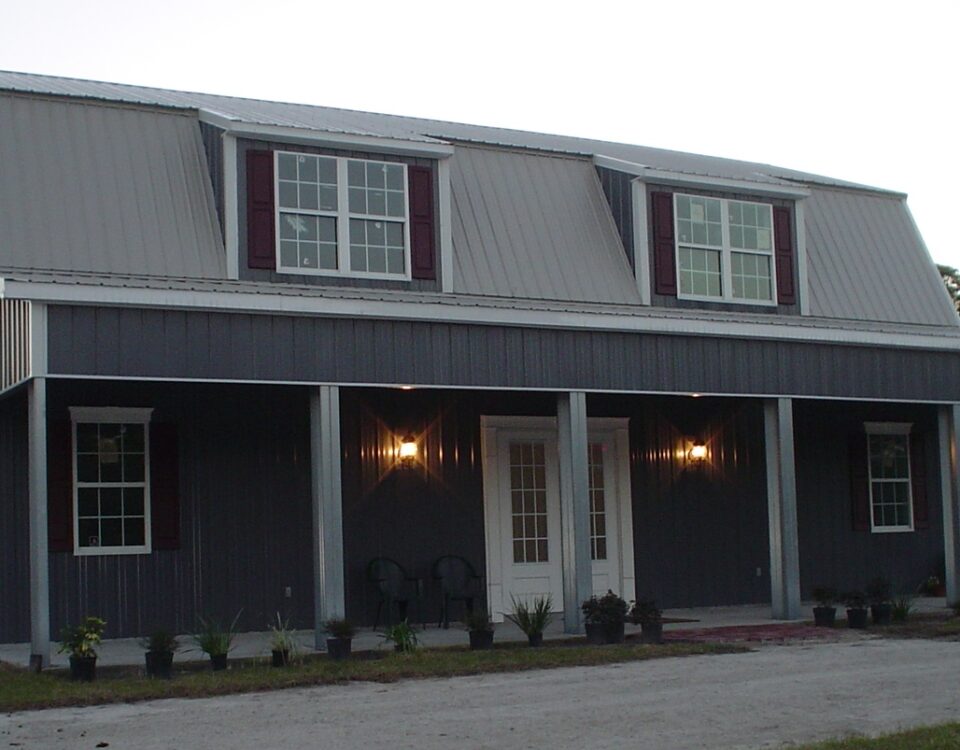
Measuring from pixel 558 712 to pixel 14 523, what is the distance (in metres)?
7.03

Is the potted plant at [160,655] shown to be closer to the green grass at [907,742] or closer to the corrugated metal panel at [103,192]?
the corrugated metal panel at [103,192]

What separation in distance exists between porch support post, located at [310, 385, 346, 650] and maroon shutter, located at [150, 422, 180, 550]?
220 centimetres

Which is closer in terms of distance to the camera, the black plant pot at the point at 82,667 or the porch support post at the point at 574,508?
the black plant pot at the point at 82,667

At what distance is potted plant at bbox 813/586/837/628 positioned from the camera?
1580 centimetres

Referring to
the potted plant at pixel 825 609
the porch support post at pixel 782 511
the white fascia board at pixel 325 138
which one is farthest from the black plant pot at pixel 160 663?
the porch support post at pixel 782 511

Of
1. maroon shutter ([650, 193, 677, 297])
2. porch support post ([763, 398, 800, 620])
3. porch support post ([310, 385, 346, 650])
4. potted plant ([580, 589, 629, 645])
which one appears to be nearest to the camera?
porch support post ([310, 385, 346, 650])

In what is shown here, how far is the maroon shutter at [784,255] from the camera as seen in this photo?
1836 cm

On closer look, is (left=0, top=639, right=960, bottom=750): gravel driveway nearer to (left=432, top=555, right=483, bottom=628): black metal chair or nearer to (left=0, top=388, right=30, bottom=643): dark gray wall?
(left=432, top=555, right=483, bottom=628): black metal chair

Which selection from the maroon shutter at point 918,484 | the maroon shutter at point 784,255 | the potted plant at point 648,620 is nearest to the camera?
the potted plant at point 648,620

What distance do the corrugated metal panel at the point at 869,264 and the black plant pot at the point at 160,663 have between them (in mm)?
10225

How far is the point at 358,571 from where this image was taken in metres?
16.5

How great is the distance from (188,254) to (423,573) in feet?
15.4

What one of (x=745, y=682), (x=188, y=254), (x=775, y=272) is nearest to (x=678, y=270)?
(x=775, y=272)

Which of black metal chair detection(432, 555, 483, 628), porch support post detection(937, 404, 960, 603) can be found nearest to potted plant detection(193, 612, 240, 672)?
black metal chair detection(432, 555, 483, 628)
